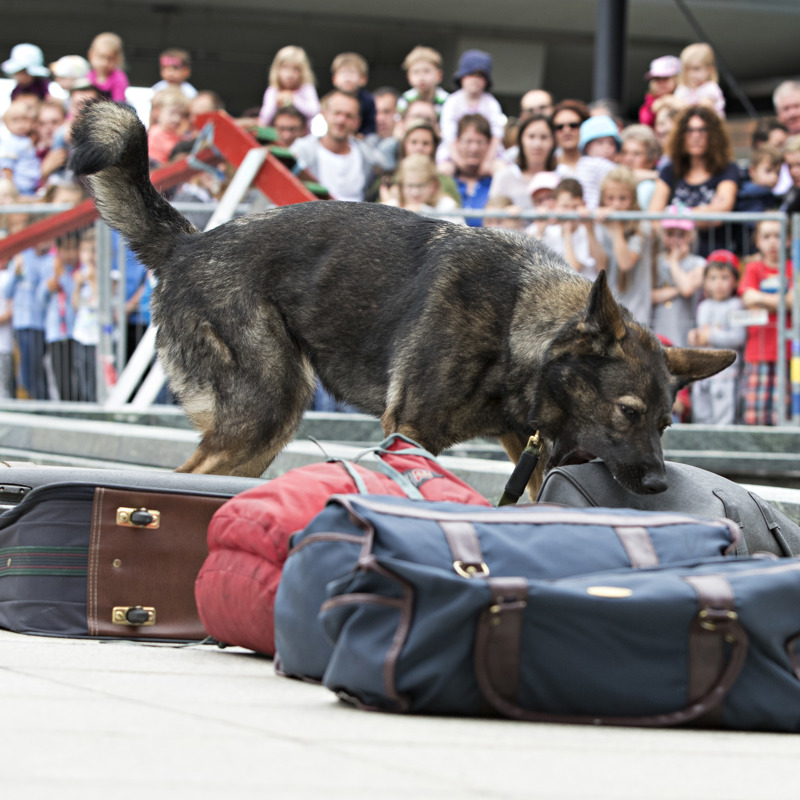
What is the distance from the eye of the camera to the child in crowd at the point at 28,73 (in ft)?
37.6

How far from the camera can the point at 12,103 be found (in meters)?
11.5

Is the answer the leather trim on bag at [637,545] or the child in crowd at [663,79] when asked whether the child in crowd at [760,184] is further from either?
the leather trim on bag at [637,545]

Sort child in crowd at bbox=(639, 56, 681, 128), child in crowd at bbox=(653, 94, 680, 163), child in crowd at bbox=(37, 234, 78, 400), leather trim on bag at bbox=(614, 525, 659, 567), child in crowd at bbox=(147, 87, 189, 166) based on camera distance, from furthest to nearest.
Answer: child in crowd at bbox=(639, 56, 681, 128)
child in crowd at bbox=(147, 87, 189, 166)
child in crowd at bbox=(653, 94, 680, 163)
child in crowd at bbox=(37, 234, 78, 400)
leather trim on bag at bbox=(614, 525, 659, 567)

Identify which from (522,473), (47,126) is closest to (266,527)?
(522,473)

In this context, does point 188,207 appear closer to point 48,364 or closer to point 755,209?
point 48,364

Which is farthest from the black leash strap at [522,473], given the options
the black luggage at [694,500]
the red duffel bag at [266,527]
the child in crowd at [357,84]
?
the child in crowd at [357,84]

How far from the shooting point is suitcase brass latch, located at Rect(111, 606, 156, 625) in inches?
133

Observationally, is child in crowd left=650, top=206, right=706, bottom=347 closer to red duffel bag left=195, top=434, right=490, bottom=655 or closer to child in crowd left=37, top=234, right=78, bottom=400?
child in crowd left=37, top=234, right=78, bottom=400

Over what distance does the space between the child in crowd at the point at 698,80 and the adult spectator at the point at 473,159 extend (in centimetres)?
186

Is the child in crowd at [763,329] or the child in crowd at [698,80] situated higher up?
the child in crowd at [698,80]

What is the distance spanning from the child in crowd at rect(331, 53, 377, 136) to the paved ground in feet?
27.4

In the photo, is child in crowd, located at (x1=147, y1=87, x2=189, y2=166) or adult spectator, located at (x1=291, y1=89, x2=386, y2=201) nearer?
adult spectator, located at (x1=291, y1=89, x2=386, y2=201)

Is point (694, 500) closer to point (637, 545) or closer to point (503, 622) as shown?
point (637, 545)

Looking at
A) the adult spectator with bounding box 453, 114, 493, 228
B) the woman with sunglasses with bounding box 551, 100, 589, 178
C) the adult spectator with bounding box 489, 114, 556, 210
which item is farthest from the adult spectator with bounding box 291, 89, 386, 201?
the woman with sunglasses with bounding box 551, 100, 589, 178
